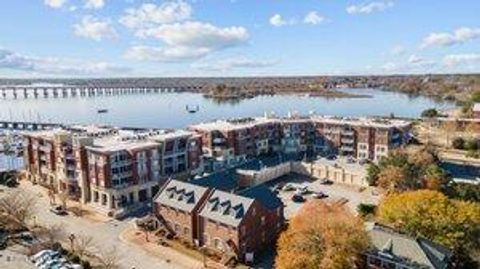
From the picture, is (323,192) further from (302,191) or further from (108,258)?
(108,258)

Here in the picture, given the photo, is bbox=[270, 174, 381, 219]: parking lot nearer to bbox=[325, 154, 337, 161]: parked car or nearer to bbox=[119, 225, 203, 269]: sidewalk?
bbox=[325, 154, 337, 161]: parked car

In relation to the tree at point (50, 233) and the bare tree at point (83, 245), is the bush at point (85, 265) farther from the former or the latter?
the tree at point (50, 233)

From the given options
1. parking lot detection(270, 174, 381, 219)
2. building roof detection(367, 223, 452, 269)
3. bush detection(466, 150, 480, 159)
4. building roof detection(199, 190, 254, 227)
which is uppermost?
building roof detection(199, 190, 254, 227)

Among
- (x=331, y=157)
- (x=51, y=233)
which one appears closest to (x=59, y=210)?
(x=51, y=233)

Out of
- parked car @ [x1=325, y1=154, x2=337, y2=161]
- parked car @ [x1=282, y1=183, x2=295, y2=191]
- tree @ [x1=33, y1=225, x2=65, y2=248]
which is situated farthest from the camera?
parked car @ [x1=325, y1=154, x2=337, y2=161]

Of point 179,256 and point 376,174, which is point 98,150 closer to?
point 179,256

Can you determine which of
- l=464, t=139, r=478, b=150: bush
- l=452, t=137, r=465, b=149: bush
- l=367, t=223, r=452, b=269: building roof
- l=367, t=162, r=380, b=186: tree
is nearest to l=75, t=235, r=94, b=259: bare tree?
l=367, t=223, r=452, b=269: building roof

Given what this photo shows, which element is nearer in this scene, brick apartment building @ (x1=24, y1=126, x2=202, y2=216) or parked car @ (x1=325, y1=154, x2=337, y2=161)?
brick apartment building @ (x1=24, y1=126, x2=202, y2=216)
